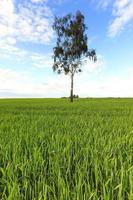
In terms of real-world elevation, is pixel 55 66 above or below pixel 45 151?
above

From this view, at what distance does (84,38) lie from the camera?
5344cm

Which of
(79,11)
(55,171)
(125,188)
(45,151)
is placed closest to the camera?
(125,188)

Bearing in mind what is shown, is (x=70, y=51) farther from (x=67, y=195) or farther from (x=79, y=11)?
(x=67, y=195)

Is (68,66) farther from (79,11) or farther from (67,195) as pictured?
(67,195)

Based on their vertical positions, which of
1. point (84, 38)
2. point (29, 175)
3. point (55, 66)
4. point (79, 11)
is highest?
point (79, 11)

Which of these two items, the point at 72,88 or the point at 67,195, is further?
the point at 72,88

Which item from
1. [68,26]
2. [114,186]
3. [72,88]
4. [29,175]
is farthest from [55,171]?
[68,26]

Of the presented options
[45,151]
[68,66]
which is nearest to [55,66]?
[68,66]

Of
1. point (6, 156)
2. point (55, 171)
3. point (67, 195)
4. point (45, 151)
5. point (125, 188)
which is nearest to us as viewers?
point (67, 195)

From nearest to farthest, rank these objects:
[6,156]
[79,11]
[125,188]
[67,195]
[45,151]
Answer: [67,195]
[125,188]
[6,156]
[45,151]
[79,11]

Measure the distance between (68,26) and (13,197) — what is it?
170 ft

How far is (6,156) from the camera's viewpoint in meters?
4.18

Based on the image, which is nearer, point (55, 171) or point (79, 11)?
point (55, 171)

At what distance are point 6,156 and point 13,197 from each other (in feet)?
5.03
